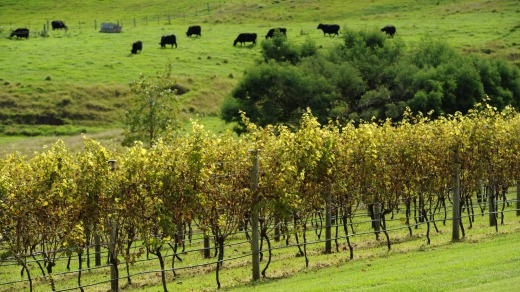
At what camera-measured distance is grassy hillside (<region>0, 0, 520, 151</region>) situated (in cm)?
6169

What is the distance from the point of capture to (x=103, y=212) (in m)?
18.5

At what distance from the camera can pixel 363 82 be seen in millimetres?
54969

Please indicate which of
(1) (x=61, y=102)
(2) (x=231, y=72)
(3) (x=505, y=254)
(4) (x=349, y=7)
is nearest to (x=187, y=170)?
(3) (x=505, y=254)

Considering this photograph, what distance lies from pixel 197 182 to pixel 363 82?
37.3 meters

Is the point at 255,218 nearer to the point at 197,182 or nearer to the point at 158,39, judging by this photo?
the point at 197,182

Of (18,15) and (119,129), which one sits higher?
(18,15)

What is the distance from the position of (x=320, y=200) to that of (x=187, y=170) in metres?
5.24

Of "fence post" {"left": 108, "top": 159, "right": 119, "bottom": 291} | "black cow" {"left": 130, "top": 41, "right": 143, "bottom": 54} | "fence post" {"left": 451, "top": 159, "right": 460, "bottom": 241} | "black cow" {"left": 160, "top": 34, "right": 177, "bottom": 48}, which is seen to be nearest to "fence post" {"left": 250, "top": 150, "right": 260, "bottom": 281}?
"fence post" {"left": 108, "top": 159, "right": 119, "bottom": 291}

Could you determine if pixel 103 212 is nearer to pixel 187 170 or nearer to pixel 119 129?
pixel 187 170

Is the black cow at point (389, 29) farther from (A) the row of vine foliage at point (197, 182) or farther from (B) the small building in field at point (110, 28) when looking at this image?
(A) the row of vine foliage at point (197, 182)

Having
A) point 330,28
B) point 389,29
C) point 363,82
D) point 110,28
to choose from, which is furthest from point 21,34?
point 363,82

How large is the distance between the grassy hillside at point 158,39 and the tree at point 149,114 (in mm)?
15820

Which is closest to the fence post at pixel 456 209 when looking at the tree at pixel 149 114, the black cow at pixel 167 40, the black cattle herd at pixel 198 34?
the tree at pixel 149 114

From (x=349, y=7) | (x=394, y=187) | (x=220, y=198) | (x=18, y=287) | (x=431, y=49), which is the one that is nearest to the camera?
(x=220, y=198)
